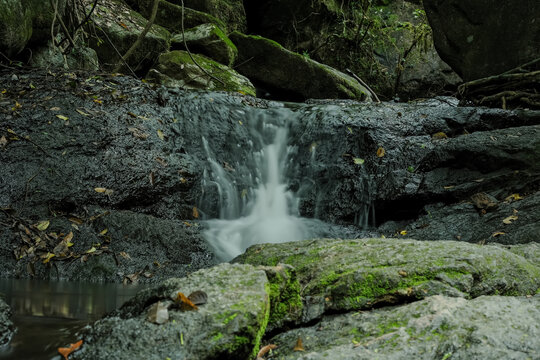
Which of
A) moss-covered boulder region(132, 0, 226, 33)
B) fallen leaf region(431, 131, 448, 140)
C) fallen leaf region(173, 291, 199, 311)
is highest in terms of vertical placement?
moss-covered boulder region(132, 0, 226, 33)

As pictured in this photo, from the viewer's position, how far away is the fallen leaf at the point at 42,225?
15.1ft

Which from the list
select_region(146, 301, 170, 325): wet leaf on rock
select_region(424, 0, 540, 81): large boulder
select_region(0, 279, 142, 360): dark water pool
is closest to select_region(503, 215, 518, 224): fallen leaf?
select_region(424, 0, 540, 81): large boulder

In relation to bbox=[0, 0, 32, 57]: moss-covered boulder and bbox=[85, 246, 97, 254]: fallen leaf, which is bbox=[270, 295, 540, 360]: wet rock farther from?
bbox=[0, 0, 32, 57]: moss-covered boulder

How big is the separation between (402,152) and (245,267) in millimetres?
5255

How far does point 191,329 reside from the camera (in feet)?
5.80

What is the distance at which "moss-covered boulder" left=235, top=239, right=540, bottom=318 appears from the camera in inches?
88.1

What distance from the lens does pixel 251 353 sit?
1851 millimetres

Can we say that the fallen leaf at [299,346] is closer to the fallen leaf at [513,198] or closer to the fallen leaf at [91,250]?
the fallen leaf at [91,250]

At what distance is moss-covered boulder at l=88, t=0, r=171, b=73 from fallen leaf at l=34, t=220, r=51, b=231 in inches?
211

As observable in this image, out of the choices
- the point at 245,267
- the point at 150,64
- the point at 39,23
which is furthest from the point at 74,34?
the point at 245,267

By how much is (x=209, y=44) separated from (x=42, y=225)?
7.47m

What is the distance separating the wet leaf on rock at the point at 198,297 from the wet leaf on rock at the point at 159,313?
11 centimetres

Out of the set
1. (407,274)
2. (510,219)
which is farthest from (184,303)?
(510,219)

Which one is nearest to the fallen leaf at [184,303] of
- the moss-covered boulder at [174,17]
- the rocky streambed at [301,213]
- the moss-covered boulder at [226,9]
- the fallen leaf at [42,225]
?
the rocky streambed at [301,213]
